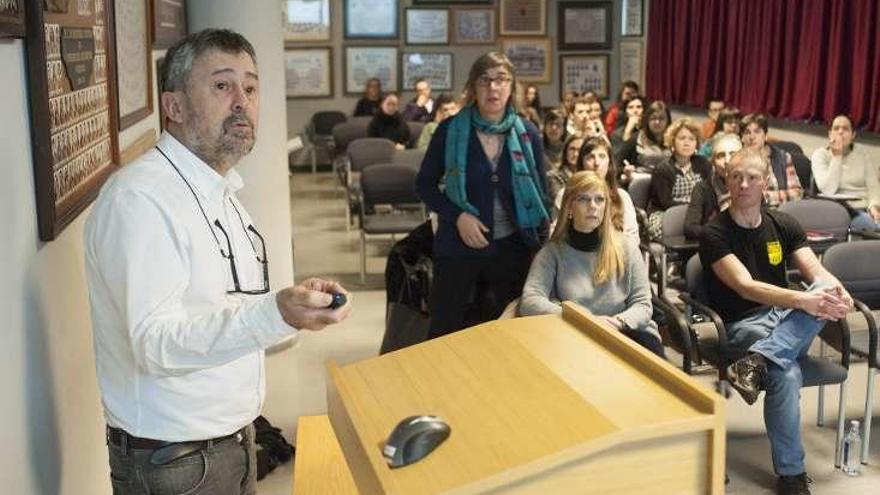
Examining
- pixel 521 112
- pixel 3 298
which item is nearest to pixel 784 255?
pixel 521 112

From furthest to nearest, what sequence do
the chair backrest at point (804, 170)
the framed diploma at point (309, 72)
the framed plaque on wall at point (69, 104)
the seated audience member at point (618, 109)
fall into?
the framed diploma at point (309, 72) → the seated audience member at point (618, 109) → the chair backrest at point (804, 170) → the framed plaque on wall at point (69, 104)

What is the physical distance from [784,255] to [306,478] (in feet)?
7.55

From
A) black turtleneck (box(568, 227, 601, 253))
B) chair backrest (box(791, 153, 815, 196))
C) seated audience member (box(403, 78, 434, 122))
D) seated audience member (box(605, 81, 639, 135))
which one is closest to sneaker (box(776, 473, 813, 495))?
black turtleneck (box(568, 227, 601, 253))

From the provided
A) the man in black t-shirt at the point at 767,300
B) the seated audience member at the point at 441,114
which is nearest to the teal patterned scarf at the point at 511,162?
the man in black t-shirt at the point at 767,300

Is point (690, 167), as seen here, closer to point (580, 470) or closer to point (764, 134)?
point (764, 134)

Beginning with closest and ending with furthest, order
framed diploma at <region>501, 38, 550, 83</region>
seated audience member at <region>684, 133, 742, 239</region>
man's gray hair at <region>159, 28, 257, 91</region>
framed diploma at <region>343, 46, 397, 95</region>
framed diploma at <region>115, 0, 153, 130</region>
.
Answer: man's gray hair at <region>159, 28, 257, 91</region>, framed diploma at <region>115, 0, 153, 130</region>, seated audience member at <region>684, 133, 742, 239</region>, framed diploma at <region>343, 46, 397, 95</region>, framed diploma at <region>501, 38, 550, 83</region>

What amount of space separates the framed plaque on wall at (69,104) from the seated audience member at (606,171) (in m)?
2.28

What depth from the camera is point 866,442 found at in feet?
14.0

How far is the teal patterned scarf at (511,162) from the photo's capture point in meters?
4.11

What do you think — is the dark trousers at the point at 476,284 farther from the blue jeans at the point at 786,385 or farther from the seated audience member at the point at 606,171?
the blue jeans at the point at 786,385

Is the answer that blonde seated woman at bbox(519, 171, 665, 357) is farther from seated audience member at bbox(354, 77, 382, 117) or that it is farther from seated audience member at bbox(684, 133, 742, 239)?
seated audience member at bbox(354, 77, 382, 117)

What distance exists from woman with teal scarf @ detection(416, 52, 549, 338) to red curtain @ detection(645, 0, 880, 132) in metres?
5.00

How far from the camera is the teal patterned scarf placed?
411 cm

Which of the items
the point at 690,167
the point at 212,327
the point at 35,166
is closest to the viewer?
the point at 212,327
